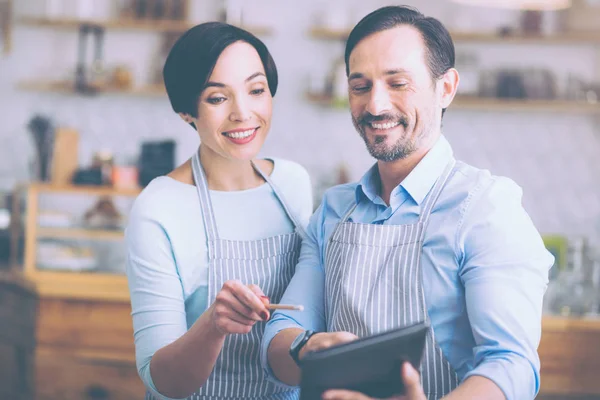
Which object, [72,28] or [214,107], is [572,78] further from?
[214,107]

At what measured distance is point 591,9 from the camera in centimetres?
525

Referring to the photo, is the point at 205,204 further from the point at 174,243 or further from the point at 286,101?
the point at 286,101

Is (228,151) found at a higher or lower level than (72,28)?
lower

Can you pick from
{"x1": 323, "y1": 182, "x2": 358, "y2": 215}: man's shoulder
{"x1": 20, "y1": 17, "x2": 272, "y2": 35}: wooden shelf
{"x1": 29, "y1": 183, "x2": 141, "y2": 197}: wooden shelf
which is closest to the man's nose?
{"x1": 323, "y1": 182, "x2": 358, "y2": 215}: man's shoulder

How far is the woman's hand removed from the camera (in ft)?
5.07

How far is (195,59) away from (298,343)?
0.74 metres

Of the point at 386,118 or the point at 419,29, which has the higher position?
the point at 419,29

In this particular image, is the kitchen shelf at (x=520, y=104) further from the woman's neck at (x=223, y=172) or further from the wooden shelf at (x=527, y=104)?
the woman's neck at (x=223, y=172)

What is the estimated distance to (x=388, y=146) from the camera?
1.71 metres

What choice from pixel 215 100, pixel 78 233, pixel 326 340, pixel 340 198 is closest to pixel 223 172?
pixel 215 100

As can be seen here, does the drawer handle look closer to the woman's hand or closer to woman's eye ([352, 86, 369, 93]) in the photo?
the woman's hand

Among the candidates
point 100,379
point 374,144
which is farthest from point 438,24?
point 100,379

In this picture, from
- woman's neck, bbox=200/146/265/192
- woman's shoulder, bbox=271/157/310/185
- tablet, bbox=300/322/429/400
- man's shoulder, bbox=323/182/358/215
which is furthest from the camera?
woman's shoulder, bbox=271/157/310/185

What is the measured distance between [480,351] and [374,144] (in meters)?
0.51
